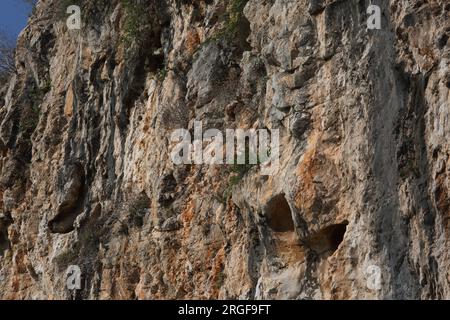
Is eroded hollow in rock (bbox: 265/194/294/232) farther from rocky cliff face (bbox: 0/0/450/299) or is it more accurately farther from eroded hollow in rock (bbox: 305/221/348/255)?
eroded hollow in rock (bbox: 305/221/348/255)

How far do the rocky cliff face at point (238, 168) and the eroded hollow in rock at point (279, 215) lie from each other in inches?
0.6

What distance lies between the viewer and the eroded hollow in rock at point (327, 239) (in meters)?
8.60

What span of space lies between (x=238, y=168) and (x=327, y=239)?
1765 millimetres

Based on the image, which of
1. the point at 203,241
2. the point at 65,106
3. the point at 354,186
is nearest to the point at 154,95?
the point at 203,241

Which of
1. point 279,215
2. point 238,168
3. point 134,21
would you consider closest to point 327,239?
point 279,215

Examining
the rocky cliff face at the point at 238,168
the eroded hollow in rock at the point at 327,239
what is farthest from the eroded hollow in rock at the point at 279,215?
the eroded hollow in rock at the point at 327,239

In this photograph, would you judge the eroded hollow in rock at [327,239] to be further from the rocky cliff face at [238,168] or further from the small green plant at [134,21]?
the small green plant at [134,21]

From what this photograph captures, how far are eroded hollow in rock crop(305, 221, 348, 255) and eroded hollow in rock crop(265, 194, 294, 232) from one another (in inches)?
16.7

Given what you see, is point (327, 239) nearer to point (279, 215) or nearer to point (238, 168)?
point (279, 215)

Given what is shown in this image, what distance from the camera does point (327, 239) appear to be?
8703 mm

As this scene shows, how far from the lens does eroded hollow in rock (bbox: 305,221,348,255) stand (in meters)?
8.60

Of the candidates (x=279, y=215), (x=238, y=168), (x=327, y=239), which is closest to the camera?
(x=327, y=239)

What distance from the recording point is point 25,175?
1683 cm

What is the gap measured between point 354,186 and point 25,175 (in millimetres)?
9869
